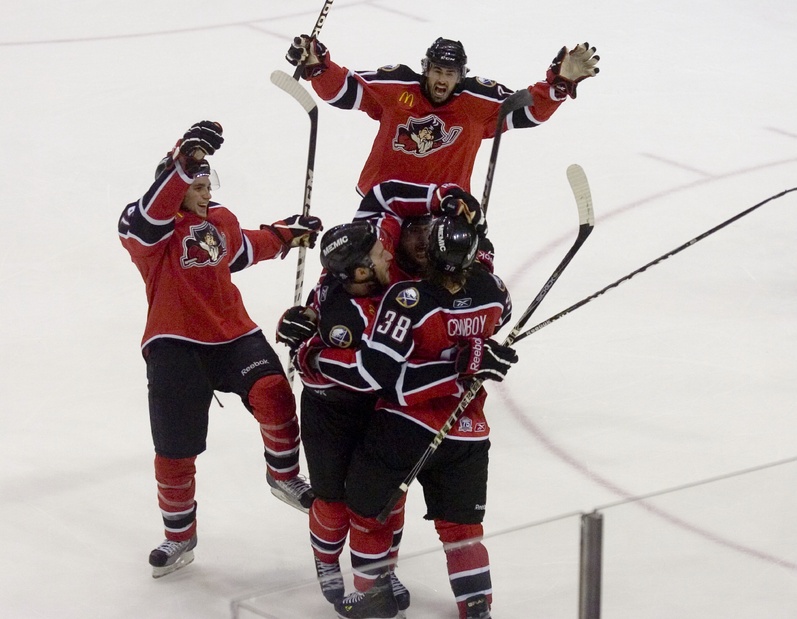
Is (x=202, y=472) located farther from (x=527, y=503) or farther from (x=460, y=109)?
(x=460, y=109)

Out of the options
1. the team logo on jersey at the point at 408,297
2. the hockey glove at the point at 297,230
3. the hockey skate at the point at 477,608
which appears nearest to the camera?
the hockey skate at the point at 477,608

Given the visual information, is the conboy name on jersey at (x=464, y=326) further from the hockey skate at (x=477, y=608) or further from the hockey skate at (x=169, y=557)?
the hockey skate at (x=169, y=557)

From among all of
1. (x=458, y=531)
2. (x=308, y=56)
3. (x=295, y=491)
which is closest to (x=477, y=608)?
(x=458, y=531)

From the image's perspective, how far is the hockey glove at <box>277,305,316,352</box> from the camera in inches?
114

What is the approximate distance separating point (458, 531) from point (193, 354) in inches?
33.2

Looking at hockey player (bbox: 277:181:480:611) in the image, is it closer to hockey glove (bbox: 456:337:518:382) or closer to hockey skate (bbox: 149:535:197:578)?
hockey glove (bbox: 456:337:518:382)

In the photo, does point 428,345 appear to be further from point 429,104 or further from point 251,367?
point 429,104

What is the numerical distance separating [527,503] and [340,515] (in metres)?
0.81

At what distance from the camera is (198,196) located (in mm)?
3084

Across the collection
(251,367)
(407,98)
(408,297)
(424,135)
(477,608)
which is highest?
(407,98)

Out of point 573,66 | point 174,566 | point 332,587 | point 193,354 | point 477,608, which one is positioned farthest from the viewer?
point 573,66

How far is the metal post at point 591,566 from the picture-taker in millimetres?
2090

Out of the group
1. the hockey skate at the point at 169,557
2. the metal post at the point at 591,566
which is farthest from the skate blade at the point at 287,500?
the metal post at the point at 591,566

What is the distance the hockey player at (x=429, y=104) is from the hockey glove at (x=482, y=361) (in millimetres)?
1030
